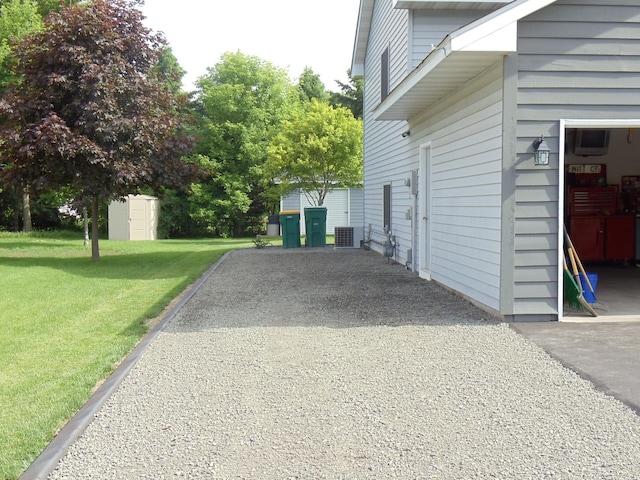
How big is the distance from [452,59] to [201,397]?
4515mm

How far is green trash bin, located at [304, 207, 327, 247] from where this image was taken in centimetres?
1823

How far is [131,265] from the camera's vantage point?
1447 cm

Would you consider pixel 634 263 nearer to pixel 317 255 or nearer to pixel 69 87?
Answer: pixel 317 255

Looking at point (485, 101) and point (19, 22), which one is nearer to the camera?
point (485, 101)

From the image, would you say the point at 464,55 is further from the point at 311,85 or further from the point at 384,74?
the point at 311,85

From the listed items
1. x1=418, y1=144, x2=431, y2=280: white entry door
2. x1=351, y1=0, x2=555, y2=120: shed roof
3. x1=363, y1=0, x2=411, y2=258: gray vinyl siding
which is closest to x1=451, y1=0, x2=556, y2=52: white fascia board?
x1=351, y1=0, x2=555, y2=120: shed roof

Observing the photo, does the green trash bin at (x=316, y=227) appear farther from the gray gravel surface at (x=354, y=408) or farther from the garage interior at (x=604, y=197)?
the gray gravel surface at (x=354, y=408)

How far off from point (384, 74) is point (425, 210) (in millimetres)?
4437

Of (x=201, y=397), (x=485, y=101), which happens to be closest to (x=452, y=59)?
(x=485, y=101)

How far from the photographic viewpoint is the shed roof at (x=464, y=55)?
621cm

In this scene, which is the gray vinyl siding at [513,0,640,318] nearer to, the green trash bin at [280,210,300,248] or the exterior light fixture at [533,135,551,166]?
the exterior light fixture at [533,135,551,166]

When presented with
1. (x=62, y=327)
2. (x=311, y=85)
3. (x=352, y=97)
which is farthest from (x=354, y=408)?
(x=311, y=85)

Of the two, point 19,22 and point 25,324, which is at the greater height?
point 19,22

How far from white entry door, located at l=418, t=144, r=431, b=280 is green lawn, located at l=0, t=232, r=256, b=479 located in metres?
4.23
